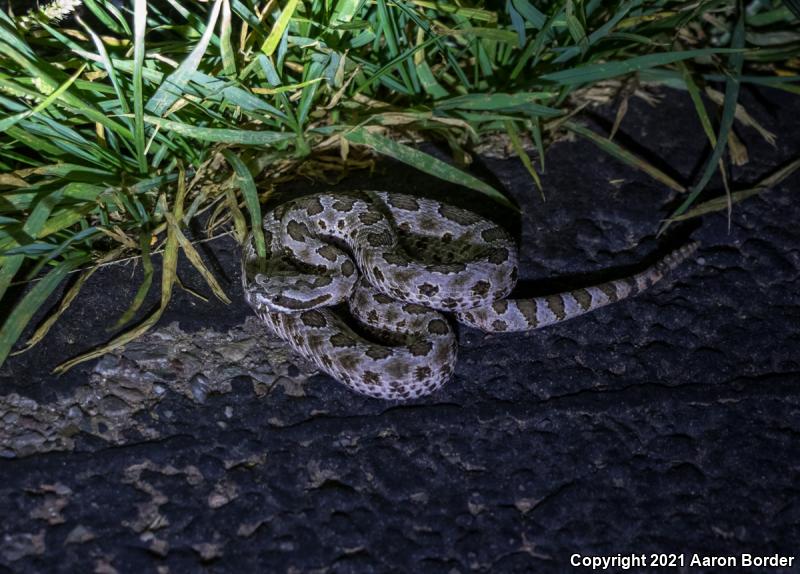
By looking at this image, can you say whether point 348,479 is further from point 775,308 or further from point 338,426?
point 775,308

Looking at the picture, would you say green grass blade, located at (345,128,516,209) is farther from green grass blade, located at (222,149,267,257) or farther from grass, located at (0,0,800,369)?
green grass blade, located at (222,149,267,257)

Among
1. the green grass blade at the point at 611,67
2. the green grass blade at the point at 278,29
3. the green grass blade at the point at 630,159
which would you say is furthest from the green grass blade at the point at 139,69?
the green grass blade at the point at 630,159

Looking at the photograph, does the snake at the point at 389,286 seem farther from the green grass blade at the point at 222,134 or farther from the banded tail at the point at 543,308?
the green grass blade at the point at 222,134

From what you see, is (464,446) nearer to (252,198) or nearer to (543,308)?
(543,308)

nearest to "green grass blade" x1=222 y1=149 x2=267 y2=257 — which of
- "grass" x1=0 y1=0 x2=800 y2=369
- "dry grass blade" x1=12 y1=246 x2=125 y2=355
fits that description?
"grass" x1=0 y1=0 x2=800 y2=369

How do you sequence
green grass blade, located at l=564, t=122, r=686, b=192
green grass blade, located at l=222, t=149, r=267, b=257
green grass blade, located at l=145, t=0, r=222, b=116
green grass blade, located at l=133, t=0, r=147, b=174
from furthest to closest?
green grass blade, located at l=564, t=122, r=686, b=192, green grass blade, located at l=222, t=149, r=267, b=257, green grass blade, located at l=145, t=0, r=222, b=116, green grass blade, located at l=133, t=0, r=147, b=174

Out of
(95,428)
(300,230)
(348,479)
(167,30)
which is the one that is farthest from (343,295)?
(167,30)

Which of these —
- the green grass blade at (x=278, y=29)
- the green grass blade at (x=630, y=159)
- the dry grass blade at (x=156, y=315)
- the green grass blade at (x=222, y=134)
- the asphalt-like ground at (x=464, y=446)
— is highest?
the green grass blade at (x=278, y=29)
